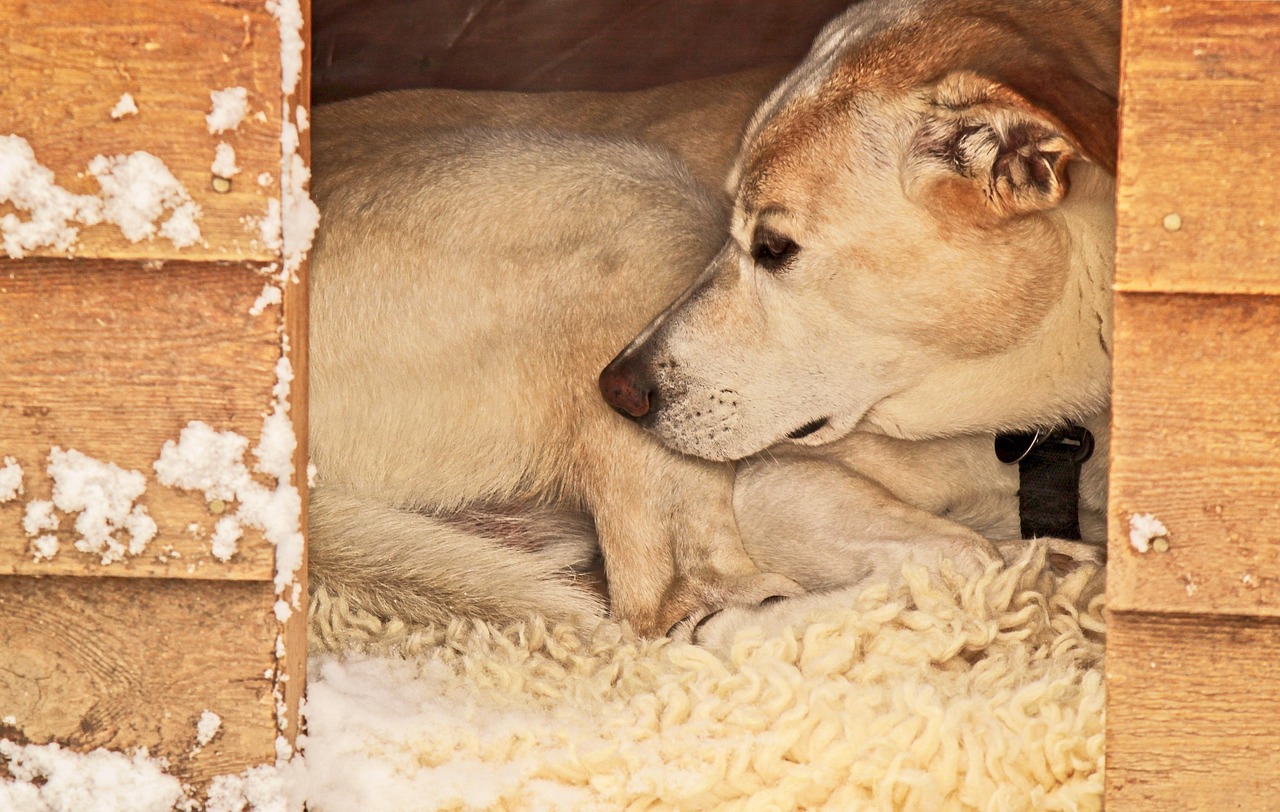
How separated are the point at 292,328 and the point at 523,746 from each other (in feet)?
1.97

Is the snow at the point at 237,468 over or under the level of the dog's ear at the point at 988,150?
under

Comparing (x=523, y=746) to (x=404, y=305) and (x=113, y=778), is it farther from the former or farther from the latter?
(x=404, y=305)

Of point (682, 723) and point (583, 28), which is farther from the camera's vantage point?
point (583, 28)

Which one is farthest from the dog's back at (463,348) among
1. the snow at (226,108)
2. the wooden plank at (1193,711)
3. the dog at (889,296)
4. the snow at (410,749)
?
the wooden plank at (1193,711)

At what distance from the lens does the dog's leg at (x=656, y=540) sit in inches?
73.7

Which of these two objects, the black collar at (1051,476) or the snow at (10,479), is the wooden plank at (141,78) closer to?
the snow at (10,479)

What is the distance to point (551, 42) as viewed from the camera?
109 inches

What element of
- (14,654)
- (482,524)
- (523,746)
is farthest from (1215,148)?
(14,654)

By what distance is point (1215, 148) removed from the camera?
1148 millimetres

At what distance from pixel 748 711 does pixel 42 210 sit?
103 centimetres

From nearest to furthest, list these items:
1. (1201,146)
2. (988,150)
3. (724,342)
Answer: (1201,146), (988,150), (724,342)

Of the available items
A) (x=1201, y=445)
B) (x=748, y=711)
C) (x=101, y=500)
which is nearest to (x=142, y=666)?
(x=101, y=500)

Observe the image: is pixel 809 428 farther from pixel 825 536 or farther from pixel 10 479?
pixel 10 479

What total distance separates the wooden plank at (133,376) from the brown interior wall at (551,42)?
5.30 ft
